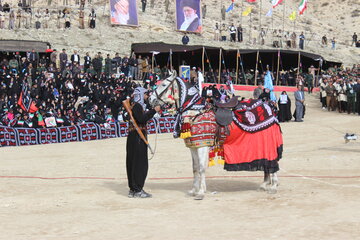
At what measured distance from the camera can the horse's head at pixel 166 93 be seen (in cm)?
1168

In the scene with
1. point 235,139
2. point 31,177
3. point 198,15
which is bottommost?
point 31,177

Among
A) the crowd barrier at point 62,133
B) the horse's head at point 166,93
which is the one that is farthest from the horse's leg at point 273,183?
the crowd barrier at point 62,133

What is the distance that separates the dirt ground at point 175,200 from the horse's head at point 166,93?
1.71 metres

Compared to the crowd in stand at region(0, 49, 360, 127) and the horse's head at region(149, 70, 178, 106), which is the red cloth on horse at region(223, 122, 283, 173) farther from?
the crowd in stand at region(0, 49, 360, 127)

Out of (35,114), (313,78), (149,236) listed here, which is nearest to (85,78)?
(35,114)

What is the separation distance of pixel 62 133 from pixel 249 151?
1311 cm

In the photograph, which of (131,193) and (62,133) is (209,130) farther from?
(62,133)

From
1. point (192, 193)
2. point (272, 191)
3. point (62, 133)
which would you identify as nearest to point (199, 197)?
point (192, 193)

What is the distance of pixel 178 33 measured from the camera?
5500cm

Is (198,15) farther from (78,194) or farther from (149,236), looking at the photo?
(149,236)

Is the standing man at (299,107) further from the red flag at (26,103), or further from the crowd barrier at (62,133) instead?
the red flag at (26,103)

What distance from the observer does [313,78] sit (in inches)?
1553

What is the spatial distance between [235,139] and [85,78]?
17.4 meters

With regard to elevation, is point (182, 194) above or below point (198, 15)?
below
